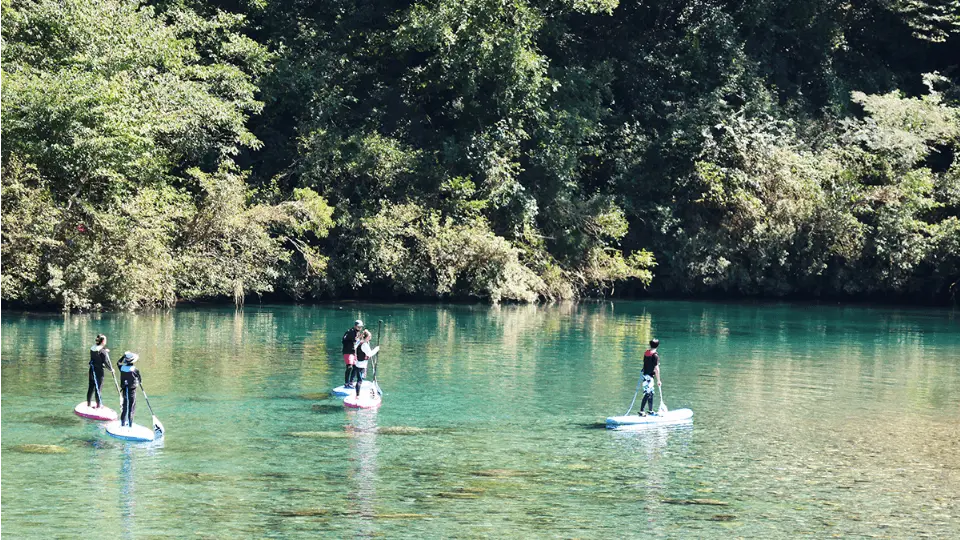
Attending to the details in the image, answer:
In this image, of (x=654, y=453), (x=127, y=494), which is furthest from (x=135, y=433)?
(x=654, y=453)

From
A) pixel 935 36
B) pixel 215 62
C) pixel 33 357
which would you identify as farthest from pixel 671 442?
pixel 935 36

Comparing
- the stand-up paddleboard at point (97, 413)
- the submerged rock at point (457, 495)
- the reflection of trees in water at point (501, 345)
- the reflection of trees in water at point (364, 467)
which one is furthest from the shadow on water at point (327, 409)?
the submerged rock at point (457, 495)

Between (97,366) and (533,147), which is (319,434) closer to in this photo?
(97,366)

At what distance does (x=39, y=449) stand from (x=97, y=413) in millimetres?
3233

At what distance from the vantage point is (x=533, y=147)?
66.5 metres

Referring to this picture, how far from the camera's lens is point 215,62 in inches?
2430

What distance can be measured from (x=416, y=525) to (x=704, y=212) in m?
52.5

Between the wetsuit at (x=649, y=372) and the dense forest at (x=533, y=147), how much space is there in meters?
30.3

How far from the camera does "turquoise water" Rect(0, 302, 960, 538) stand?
19.0m

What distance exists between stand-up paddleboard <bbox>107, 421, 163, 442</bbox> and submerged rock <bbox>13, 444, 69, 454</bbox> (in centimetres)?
125

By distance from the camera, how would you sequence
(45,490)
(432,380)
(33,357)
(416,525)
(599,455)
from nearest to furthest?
(416,525) → (45,490) → (599,455) → (432,380) → (33,357)

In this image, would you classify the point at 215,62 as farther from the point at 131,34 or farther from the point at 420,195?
the point at 420,195

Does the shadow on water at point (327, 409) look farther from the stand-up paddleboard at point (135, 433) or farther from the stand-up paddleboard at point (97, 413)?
the stand-up paddleboard at point (135, 433)

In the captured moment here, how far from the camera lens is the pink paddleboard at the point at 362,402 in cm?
2875
